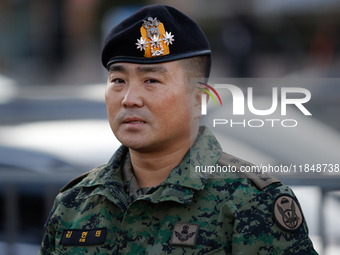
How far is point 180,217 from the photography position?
75.2 inches

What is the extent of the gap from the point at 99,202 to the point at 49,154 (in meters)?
1.71

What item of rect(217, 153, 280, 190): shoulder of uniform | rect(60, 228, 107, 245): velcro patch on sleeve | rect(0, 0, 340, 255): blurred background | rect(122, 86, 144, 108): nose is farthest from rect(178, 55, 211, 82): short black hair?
rect(0, 0, 340, 255): blurred background

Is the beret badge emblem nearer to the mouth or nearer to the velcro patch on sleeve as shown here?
the mouth

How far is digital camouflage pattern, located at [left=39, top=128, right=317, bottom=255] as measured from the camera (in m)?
1.79

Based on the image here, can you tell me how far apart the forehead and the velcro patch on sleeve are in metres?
0.75

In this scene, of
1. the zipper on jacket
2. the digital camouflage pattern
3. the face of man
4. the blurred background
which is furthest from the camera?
the blurred background

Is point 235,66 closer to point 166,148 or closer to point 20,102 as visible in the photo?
point 20,102

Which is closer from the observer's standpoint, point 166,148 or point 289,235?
point 289,235

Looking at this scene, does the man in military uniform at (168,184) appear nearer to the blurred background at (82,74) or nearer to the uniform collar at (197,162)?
the uniform collar at (197,162)

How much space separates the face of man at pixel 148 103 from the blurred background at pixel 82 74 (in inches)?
57.6

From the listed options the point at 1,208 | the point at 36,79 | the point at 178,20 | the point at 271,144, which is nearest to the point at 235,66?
the point at 36,79

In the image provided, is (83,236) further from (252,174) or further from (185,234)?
(252,174)

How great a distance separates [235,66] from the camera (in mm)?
8531

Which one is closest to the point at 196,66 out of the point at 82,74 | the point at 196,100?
the point at 196,100
